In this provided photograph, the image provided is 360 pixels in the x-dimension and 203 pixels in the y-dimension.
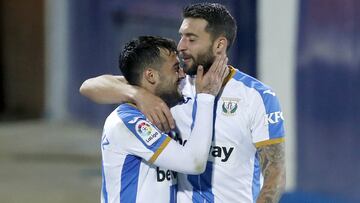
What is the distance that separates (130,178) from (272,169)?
0.64 meters

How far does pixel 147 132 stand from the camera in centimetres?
442

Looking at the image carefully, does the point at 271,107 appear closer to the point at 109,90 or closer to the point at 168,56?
the point at 168,56

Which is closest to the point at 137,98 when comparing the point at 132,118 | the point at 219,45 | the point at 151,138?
the point at 132,118

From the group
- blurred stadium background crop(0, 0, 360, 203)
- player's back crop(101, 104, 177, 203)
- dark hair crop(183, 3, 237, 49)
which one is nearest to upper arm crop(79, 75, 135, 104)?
player's back crop(101, 104, 177, 203)

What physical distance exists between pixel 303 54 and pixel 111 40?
14.4 feet

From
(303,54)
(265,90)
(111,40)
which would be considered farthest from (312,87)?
(111,40)

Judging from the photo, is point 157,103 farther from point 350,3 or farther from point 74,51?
point 74,51

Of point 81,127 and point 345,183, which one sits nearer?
point 345,183

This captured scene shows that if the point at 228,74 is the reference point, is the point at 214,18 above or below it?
above

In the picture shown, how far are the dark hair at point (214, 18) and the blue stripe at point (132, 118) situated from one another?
1.60ft

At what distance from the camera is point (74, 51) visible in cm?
1240

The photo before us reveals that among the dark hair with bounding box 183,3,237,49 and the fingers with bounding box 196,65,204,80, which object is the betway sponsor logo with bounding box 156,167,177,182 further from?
the dark hair with bounding box 183,3,237,49

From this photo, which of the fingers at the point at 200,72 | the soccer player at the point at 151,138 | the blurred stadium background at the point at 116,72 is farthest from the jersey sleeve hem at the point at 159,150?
the blurred stadium background at the point at 116,72

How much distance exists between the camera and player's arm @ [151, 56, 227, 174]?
14.2 feet
